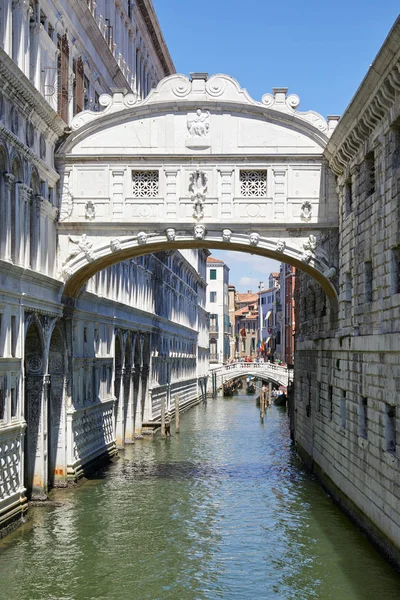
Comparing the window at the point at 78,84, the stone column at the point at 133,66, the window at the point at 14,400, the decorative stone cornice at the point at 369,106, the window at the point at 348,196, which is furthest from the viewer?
the stone column at the point at 133,66

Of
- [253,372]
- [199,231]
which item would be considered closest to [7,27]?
[199,231]

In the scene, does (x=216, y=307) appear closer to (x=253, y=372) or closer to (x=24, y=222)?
(x=253, y=372)

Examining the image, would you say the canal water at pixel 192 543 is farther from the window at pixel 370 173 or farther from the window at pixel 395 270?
the window at pixel 370 173

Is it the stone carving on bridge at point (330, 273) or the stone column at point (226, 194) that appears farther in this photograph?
the stone column at point (226, 194)

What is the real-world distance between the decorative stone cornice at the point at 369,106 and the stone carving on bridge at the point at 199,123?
2.86 metres

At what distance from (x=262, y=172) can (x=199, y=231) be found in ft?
6.87

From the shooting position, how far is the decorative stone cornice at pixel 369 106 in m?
14.4

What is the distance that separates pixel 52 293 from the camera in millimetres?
21203

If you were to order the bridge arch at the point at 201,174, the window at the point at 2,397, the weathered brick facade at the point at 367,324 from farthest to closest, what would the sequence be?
the bridge arch at the point at 201,174, the window at the point at 2,397, the weathered brick facade at the point at 367,324

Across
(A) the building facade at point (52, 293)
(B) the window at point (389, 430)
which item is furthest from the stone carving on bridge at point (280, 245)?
(B) the window at point (389, 430)

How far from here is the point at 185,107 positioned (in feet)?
70.2

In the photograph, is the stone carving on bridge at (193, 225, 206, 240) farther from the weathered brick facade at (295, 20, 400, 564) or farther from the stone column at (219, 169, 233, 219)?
the weathered brick facade at (295, 20, 400, 564)

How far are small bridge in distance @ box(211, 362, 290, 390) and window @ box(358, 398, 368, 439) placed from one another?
4419 cm

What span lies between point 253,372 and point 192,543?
168 feet
